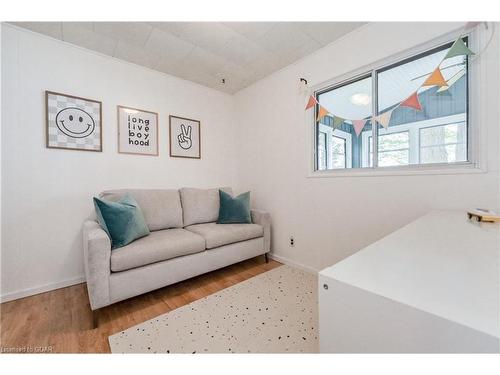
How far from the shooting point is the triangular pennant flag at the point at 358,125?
1.89 m

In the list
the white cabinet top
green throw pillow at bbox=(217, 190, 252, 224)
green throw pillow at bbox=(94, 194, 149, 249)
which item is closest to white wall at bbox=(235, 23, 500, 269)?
green throw pillow at bbox=(217, 190, 252, 224)

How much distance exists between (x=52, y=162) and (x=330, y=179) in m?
2.67

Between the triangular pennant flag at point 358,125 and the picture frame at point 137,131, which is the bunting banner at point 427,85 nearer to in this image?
the triangular pennant flag at point 358,125

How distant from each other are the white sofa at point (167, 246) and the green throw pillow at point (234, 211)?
0.09 metres

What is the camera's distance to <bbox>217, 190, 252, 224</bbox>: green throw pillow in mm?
2412

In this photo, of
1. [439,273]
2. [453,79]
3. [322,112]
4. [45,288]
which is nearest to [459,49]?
[453,79]

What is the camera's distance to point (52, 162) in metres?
1.90

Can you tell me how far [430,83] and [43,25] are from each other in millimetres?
3143

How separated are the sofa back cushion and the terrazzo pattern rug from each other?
0.91 meters

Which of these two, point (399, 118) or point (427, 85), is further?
point (399, 118)

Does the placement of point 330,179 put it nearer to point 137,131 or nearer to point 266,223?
point 266,223

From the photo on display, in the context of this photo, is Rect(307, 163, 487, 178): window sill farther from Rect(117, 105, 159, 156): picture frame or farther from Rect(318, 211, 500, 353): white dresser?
Rect(117, 105, 159, 156): picture frame
